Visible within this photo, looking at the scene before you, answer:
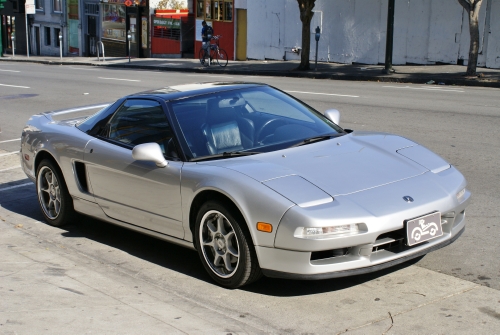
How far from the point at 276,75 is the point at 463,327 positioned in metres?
22.0

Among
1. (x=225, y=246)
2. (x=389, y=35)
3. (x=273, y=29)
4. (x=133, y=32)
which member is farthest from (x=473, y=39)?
(x=133, y=32)

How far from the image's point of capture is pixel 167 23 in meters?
38.4

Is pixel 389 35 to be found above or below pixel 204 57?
above

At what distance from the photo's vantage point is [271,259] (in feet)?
14.9

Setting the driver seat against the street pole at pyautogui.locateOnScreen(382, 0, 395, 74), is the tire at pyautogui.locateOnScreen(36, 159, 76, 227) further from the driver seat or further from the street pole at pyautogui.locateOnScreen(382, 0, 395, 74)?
the street pole at pyautogui.locateOnScreen(382, 0, 395, 74)

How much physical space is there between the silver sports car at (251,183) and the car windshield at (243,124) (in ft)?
0.04

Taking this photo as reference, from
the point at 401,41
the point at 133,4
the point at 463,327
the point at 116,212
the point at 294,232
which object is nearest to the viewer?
the point at 463,327

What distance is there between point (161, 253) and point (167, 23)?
33752 millimetres

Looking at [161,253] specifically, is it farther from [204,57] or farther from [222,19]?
[222,19]

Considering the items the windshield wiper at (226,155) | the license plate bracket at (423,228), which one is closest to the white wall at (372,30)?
the windshield wiper at (226,155)

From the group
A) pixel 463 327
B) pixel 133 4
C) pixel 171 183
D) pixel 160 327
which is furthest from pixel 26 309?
pixel 133 4

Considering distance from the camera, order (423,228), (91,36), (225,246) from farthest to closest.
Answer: (91,36) < (225,246) < (423,228)

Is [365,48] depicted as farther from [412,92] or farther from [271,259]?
[271,259]

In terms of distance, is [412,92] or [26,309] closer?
[26,309]
